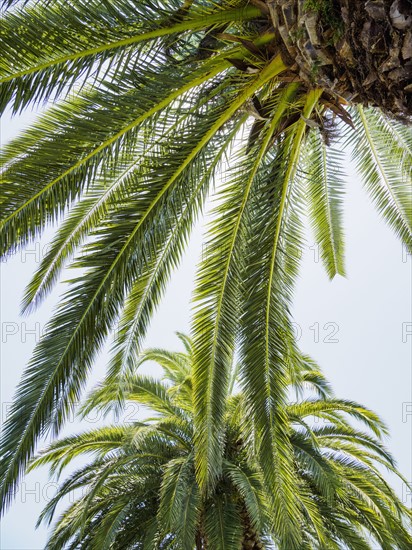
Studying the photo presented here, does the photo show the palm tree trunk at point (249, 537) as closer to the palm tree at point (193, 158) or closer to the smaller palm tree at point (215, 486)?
the smaller palm tree at point (215, 486)

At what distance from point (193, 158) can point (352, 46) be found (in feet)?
6.96

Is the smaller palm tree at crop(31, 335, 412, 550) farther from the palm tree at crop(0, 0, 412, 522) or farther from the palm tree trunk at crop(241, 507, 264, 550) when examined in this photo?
the palm tree at crop(0, 0, 412, 522)

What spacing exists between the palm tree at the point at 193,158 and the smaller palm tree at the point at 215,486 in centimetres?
303

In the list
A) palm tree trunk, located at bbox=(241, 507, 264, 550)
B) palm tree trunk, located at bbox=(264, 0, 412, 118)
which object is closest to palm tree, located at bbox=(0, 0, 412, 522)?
palm tree trunk, located at bbox=(264, 0, 412, 118)

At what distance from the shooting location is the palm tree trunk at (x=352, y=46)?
14.1 feet

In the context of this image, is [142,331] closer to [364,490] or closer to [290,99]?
[290,99]

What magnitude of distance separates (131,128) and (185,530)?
6.68m

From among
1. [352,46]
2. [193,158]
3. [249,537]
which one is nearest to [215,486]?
[249,537]

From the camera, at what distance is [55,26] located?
5.55 meters

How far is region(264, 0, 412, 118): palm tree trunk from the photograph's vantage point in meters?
4.31

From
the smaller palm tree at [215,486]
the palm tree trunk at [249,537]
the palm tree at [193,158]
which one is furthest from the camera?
the palm tree trunk at [249,537]

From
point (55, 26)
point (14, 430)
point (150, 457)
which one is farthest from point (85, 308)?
point (150, 457)

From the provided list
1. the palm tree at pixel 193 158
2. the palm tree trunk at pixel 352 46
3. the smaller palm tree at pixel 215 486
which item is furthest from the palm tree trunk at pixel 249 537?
the palm tree trunk at pixel 352 46

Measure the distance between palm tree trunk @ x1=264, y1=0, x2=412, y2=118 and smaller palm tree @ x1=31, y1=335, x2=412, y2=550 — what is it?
6032 mm
